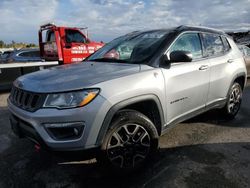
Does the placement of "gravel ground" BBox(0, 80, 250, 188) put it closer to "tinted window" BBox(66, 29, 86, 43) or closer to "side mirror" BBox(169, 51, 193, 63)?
"side mirror" BBox(169, 51, 193, 63)

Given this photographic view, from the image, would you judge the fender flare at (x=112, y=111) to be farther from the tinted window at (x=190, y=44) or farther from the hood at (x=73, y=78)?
the tinted window at (x=190, y=44)

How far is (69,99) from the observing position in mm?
2562

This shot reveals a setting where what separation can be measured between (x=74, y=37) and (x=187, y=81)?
308 inches

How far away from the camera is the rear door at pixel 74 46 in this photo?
10.3 metres

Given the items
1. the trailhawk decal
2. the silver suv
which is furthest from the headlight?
the trailhawk decal

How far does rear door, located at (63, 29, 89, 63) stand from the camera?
10258 millimetres

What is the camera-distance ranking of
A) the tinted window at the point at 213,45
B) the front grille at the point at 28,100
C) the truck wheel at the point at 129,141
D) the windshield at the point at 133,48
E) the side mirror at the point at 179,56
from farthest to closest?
the tinted window at the point at 213,45
the windshield at the point at 133,48
the side mirror at the point at 179,56
the truck wheel at the point at 129,141
the front grille at the point at 28,100

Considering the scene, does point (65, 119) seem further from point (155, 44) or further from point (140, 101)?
point (155, 44)

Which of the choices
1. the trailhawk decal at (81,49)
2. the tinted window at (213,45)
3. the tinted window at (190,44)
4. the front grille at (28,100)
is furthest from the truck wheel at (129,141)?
the trailhawk decal at (81,49)

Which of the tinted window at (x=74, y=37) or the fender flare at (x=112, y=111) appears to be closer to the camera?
the fender flare at (x=112, y=111)

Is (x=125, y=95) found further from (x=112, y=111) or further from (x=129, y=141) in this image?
(x=129, y=141)

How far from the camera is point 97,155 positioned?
2.72 meters

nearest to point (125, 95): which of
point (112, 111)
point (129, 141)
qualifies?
point (112, 111)

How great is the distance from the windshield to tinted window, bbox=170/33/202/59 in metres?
0.22
